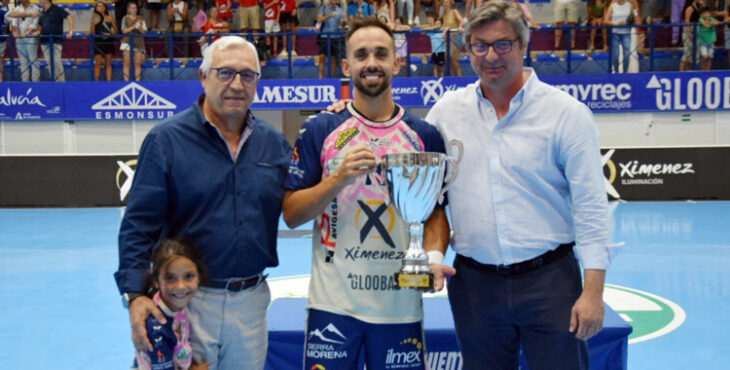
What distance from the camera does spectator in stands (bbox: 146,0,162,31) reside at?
60.4 feet

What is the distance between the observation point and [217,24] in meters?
17.0

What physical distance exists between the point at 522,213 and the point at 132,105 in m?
14.5

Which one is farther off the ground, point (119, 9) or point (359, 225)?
→ point (119, 9)

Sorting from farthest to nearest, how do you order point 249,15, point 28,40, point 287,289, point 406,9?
point 406,9 < point 249,15 < point 28,40 < point 287,289

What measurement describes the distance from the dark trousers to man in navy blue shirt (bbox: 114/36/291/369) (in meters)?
0.90

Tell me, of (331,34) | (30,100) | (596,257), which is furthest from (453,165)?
(30,100)

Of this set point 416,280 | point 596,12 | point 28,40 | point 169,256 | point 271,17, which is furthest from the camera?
point 271,17

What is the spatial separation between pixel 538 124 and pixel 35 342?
4888 millimetres

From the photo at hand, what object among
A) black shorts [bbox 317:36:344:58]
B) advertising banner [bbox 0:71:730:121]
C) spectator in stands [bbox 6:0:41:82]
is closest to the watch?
advertising banner [bbox 0:71:730:121]

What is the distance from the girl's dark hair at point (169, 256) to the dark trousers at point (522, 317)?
1.09 metres

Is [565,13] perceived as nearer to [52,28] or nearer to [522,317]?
[52,28]

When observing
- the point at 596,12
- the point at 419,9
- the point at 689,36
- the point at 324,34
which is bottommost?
the point at 689,36

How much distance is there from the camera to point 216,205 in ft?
9.57

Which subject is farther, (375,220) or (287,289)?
(287,289)
